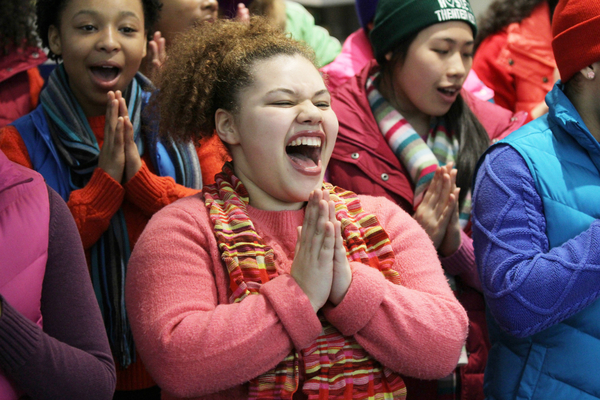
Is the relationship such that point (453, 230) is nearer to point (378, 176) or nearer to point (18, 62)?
point (378, 176)

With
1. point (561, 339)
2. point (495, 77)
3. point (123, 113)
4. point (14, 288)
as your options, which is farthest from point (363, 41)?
point (14, 288)

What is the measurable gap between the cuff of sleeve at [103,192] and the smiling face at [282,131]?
0.43 m

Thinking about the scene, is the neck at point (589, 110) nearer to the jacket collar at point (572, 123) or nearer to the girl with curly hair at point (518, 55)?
the jacket collar at point (572, 123)

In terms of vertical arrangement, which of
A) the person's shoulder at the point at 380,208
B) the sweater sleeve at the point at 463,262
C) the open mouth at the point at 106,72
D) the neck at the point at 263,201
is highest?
the open mouth at the point at 106,72

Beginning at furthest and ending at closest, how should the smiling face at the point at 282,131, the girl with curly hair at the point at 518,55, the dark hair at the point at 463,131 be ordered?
the girl with curly hair at the point at 518,55
the dark hair at the point at 463,131
the smiling face at the point at 282,131

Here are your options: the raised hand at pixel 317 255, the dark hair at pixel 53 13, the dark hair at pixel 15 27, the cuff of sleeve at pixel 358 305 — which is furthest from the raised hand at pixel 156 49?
the cuff of sleeve at pixel 358 305

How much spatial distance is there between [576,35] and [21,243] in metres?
1.40

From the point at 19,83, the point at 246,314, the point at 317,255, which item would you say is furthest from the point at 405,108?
the point at 19,83

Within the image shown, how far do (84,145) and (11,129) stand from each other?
230 millimetres

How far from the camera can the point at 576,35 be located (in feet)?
5.71

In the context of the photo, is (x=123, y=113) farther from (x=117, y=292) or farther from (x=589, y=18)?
(x=589, y=18)

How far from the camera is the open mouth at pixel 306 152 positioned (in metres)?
1.71

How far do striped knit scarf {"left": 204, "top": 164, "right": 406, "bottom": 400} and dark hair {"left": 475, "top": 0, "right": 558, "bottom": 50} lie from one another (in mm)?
1877

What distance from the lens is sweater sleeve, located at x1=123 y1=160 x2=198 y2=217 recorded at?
2.05 metres
